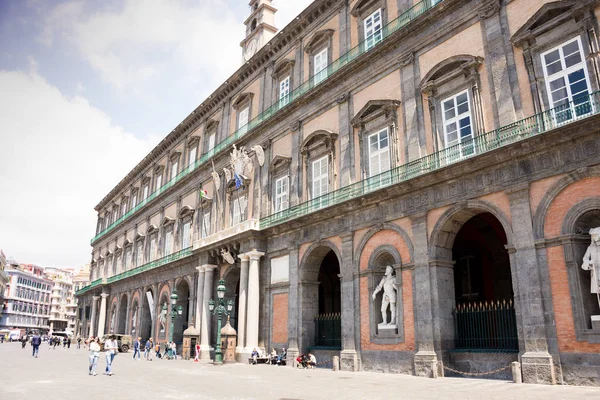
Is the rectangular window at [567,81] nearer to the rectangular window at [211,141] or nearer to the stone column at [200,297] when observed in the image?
the stone column at [200,297]

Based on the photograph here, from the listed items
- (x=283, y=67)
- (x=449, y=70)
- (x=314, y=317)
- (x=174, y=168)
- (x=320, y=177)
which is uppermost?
(x=283, y=67)

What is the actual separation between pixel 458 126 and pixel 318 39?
1044 cm

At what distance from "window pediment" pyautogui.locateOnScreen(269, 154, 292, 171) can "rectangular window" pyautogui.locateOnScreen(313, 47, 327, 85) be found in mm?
3997

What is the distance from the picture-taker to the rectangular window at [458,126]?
1625cm

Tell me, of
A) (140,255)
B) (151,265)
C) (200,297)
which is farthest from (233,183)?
(140,255)

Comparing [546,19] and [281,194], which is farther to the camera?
[281,194]

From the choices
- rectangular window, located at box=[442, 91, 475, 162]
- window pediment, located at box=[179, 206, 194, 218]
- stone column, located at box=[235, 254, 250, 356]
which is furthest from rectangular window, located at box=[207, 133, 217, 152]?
rectangular window, located at box=[442, 91, 475, 162]

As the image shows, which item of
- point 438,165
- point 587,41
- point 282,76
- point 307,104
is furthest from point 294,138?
point 587,41

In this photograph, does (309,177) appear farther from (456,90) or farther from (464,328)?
(464,328)

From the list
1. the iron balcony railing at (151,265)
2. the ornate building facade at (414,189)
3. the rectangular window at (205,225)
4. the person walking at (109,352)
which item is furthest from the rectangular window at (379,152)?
the iron balcony railing at (151,265)

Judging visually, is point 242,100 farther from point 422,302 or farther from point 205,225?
point 422,302

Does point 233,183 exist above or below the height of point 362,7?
below

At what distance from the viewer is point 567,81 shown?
13.9 m

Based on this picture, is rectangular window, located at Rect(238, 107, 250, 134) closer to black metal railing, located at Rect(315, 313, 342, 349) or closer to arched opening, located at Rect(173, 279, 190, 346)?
arched opening, located at Rect(173, 279, 190, 346)
